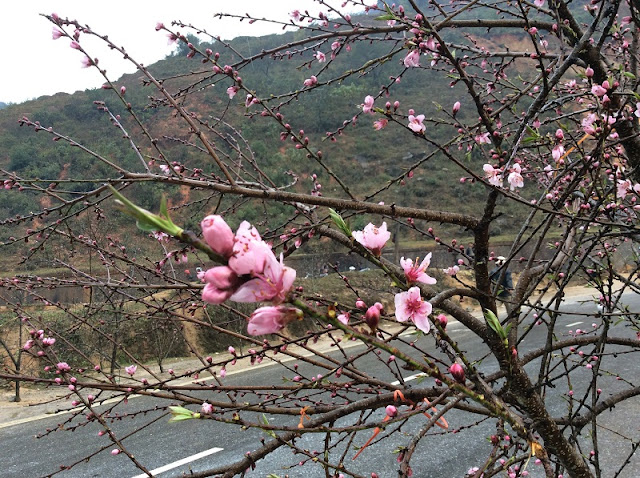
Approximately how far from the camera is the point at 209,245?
0.57m

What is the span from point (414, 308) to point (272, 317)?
49 cm

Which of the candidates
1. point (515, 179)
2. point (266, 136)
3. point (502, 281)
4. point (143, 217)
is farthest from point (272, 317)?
point (266, 136)

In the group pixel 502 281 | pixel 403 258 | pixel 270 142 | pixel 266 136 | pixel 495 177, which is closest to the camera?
pixel 403 258

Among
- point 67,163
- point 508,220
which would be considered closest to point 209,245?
point 508,220

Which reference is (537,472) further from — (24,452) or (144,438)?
(24,452)

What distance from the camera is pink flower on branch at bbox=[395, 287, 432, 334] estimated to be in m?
0.97

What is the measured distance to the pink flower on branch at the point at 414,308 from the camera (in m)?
0.97

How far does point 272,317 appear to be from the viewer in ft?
1.94

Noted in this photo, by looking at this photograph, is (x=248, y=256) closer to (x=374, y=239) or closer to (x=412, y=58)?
(x=374, y=239)

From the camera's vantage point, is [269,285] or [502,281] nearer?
[269,285]

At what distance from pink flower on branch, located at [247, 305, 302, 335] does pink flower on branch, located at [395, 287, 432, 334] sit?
1.41ft

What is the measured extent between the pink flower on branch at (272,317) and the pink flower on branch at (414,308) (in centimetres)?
43

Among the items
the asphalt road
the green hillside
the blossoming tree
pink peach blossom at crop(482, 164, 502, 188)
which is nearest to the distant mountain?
the green hillside

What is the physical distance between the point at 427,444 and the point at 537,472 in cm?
135
